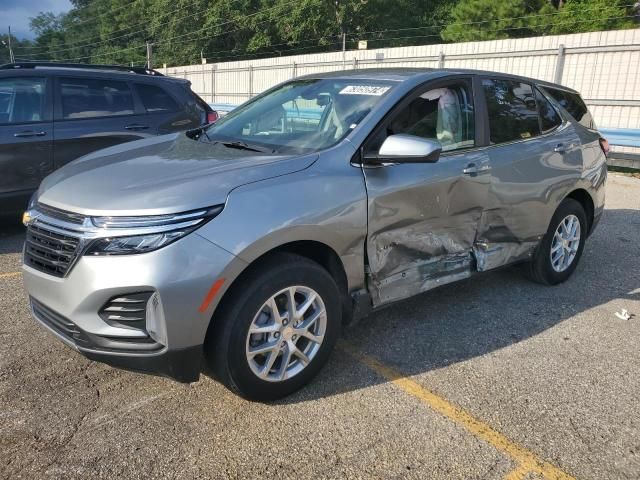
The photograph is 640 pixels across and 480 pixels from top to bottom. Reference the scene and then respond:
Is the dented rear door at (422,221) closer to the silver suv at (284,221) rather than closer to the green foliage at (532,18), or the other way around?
the silver suv at (284,221)

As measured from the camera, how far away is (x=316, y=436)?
8.99 feet

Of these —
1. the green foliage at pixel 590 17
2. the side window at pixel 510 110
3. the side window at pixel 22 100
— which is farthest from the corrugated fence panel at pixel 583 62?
the green foliage at pixel 590 17

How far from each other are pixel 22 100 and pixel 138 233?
13.6 feet

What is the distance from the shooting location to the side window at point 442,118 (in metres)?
3.54

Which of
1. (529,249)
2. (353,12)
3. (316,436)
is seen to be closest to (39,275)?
(316,436)

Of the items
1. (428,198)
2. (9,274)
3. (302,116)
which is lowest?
(9,274)

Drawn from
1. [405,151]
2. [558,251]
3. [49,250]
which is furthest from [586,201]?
[49,250]

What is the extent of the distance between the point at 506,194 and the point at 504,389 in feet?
4.98

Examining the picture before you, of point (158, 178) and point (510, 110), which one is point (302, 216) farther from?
point (510, 110)

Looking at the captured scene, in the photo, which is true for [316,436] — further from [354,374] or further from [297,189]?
[297,189]

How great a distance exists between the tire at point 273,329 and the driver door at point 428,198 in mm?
414

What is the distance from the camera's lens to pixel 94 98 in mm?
6191

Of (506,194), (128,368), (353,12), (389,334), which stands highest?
(353,12)

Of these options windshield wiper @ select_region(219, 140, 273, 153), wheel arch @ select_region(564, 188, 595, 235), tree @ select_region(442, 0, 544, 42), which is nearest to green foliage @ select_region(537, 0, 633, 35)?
tree @ select_region(442, 0, 544, 42)
